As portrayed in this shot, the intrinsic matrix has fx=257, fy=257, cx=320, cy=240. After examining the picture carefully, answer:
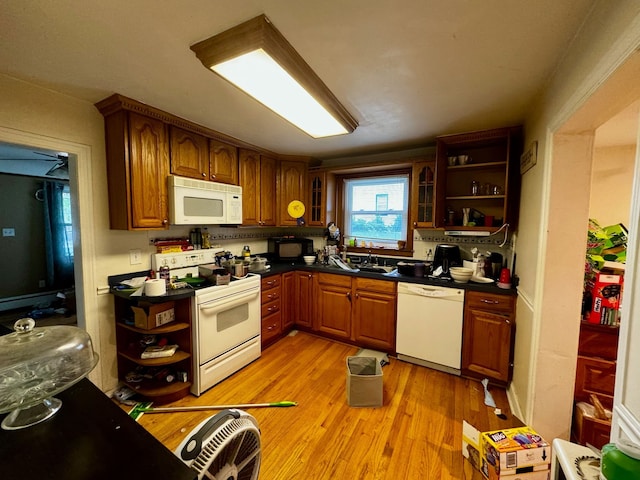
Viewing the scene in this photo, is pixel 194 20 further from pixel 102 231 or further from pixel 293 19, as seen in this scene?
pixel 102 231

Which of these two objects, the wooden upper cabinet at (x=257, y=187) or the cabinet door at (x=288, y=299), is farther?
the cabinet door at (x=288, y=299)

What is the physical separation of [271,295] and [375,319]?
3.81ft

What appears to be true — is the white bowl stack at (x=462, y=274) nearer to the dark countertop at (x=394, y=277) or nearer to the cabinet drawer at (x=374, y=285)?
the dark countertop at (x=394, y=277)

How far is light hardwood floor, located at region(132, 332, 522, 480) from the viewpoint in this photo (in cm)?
150

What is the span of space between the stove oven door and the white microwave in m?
0.75

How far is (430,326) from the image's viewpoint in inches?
96.0

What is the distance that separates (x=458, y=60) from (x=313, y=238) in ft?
8.71

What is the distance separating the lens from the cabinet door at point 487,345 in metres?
2.15

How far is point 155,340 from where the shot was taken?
2.12 meters

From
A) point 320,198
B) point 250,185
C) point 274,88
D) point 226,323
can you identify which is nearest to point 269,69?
point 274,88

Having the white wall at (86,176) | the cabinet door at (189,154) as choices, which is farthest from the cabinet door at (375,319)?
the white wall at (86,176)

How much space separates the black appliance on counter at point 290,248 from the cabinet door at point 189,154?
51.2 inches

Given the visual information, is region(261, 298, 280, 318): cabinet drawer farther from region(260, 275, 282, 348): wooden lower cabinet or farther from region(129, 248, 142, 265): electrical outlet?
region(129, 248, 142, 265): electrical outlet

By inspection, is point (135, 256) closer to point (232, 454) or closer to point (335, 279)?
point (335, 279)
